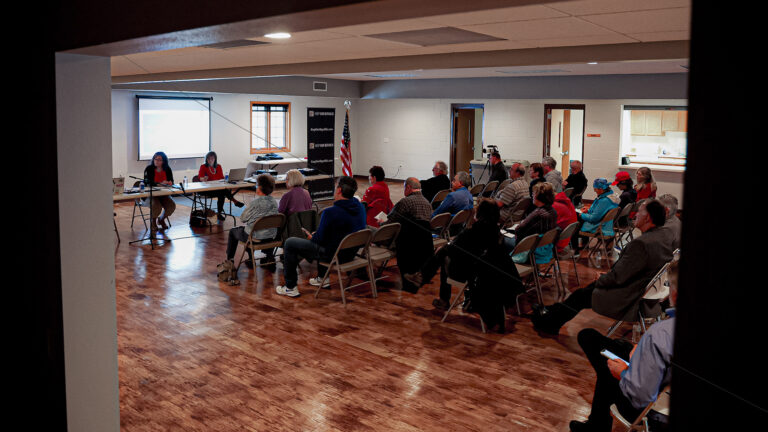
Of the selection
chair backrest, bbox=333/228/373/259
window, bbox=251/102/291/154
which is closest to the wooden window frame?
window, bbox=251/102/291/154

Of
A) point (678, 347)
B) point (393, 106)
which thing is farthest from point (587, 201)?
point (678, 347)

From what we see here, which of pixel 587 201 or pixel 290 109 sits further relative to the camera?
pixel 290 109

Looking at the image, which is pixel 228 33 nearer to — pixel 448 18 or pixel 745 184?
pixel 745 184

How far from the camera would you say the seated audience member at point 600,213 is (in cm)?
764

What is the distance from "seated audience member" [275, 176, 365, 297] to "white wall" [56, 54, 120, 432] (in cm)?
345

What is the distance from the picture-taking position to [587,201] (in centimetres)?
1405

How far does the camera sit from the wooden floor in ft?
13.1

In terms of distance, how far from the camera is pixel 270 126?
16.0m

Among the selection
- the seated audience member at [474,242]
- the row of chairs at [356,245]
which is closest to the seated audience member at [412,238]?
the row of chairs at [356,245]

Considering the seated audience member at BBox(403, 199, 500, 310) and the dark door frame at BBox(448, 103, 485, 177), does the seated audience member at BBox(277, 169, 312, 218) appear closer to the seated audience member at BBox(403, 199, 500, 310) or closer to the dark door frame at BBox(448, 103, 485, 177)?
the seated audience member at BBox(403, 199, 500, 310)

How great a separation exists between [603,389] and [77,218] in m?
2.89

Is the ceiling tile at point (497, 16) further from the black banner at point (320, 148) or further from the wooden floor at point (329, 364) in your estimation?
the black banner at point (320, 148)

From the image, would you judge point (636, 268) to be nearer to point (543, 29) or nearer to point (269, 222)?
point (543, 29)

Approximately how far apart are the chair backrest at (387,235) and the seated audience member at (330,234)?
0.67 feet
